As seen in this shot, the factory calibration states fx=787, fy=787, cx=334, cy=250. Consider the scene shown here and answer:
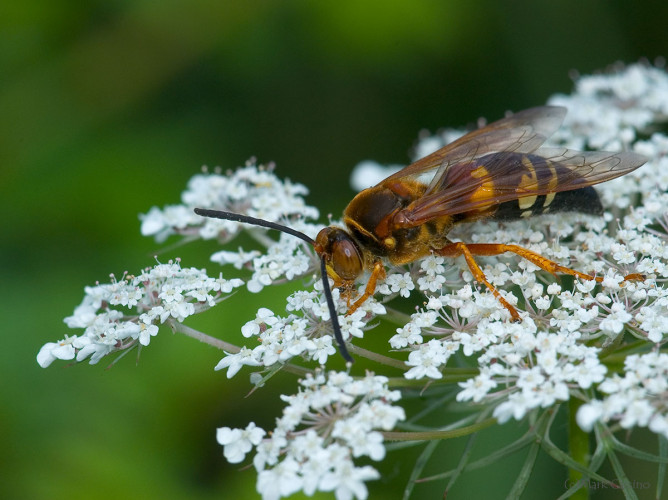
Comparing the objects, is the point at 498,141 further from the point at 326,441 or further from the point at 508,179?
the point at 326,441

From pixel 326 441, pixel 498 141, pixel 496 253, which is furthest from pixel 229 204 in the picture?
pixel 326 441

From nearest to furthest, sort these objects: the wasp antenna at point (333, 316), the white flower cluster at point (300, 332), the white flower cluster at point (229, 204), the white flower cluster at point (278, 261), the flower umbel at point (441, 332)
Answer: the flower umbel at point (441, 332) < the wasp antenna at point (333, 316) < the white flower cluster at point (300, 332) < the white flower cluster at point (278, 261) < the white flower cluster at point (229, 204)

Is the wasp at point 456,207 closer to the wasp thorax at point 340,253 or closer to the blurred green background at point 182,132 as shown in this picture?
the wasp thorax at point 340,253

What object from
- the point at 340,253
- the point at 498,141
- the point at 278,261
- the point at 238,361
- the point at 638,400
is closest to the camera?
the point at 638,400

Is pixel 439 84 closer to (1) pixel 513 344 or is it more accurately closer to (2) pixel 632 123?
(2) pixel 632 123

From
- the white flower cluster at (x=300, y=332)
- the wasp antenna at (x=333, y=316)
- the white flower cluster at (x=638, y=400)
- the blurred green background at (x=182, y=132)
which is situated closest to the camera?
the white flower cluster at (x=638, y=400)

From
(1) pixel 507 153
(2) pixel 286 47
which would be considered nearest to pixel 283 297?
(1) pixel 507 153

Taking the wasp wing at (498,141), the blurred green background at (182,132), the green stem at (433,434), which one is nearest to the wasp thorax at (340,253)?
the wasp wing at (498,141)
